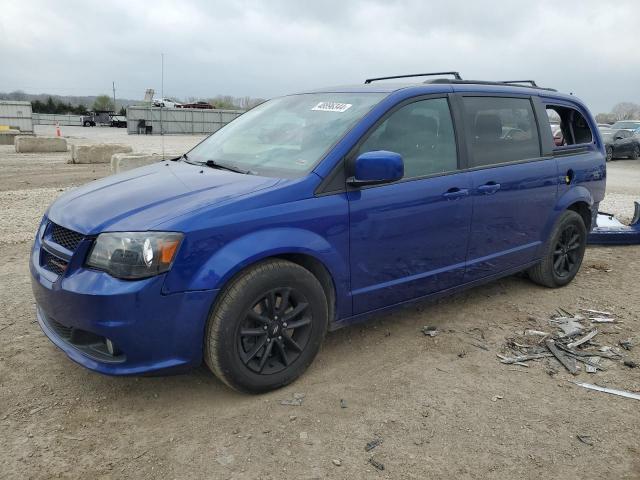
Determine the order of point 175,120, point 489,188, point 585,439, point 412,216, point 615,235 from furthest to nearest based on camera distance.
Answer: point 175,120 → point 615,235 → point 489,188 → point 412,216 → point 585,439

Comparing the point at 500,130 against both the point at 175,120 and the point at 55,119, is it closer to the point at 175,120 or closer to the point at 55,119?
the point at 175,120

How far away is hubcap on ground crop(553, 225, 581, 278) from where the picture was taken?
5.15 meters

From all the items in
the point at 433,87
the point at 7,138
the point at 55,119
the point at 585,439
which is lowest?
the point at 585,439

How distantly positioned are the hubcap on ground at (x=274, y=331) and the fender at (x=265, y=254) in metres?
0.24

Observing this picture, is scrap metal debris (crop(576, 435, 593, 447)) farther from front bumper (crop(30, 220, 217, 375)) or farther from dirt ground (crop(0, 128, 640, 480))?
front bumper (crop(30, 220, 217, 375))

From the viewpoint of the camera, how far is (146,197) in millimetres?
3145

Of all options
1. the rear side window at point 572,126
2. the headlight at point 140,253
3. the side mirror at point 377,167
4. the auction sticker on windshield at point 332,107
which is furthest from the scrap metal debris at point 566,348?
the headlight at point 140,253

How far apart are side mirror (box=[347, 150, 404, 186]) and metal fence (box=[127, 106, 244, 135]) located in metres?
34.9

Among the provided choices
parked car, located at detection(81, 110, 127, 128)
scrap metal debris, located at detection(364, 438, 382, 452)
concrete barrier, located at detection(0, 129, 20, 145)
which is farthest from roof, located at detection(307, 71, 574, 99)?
parked car, located at detection(81, 110, 127, 128)

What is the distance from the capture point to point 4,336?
3.89 metres

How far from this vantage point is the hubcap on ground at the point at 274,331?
3055 mm

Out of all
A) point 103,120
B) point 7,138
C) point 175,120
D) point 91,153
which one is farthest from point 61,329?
point 103,120

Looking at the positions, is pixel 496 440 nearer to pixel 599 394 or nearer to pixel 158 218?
pixel 599 394

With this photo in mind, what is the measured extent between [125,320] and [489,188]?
2784mm
